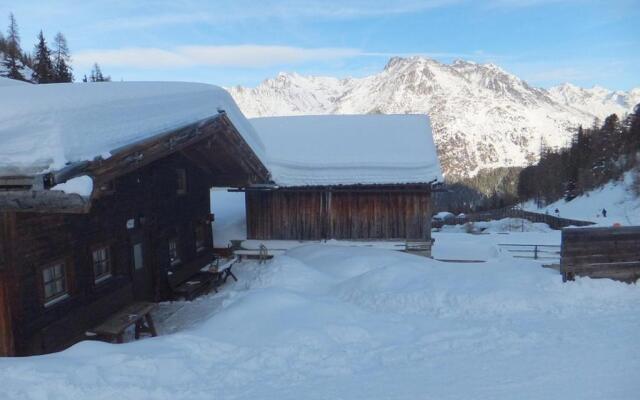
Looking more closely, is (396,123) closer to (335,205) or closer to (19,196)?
(335,205)

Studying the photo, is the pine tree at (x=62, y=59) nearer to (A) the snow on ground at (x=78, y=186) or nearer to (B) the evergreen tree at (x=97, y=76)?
(B) the evergreen tree at (x=97, y=76)

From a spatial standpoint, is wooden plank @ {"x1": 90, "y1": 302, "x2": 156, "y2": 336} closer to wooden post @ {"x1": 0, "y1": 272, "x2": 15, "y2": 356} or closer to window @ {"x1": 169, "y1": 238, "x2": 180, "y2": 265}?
wooden post @ {"x1": 0, "y1": 272, "x2": 15, "y2": 356}

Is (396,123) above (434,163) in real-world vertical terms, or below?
above

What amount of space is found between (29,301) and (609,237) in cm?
1278

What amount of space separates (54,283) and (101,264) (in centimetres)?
182

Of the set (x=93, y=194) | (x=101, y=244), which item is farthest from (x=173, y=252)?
(x=93, y=194)

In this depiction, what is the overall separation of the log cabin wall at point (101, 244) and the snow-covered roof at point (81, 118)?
911 millimetres

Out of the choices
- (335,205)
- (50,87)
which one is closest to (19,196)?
(50,87)

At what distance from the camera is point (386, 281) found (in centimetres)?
1073

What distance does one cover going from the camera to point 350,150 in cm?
1795

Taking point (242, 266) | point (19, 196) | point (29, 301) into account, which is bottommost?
point (242, 266)

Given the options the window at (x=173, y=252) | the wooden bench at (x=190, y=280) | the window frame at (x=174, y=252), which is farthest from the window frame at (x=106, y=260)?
the window at (x=173, y=252)

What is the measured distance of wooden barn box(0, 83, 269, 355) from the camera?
22.2 ft

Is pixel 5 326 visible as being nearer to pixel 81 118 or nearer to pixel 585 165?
pixel 81 118
